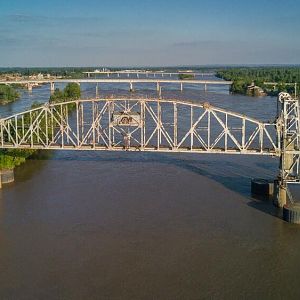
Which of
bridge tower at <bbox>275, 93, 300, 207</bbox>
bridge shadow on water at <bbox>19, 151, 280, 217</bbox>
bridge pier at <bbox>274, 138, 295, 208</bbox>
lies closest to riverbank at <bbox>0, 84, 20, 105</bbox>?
bridge shadow on water at <bbox>19, 151, 280, 217</bbox>

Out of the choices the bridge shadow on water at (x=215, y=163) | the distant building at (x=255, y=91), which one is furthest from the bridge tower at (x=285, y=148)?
the distant building at (x=255, y=91)

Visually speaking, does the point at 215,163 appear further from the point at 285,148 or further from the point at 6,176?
the point at 6,176

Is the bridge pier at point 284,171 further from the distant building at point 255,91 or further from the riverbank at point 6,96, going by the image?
the distant building at point 255,91

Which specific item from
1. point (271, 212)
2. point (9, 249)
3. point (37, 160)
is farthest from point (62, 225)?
point (37, 160)

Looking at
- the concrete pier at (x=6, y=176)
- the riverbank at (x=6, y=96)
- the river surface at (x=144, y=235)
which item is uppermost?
the riverbank at (x=6, y=96)

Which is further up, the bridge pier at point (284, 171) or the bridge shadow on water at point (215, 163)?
the bridge pier at point (284, 171)

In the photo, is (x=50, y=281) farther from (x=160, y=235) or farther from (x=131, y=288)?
(x=160, y=235)
